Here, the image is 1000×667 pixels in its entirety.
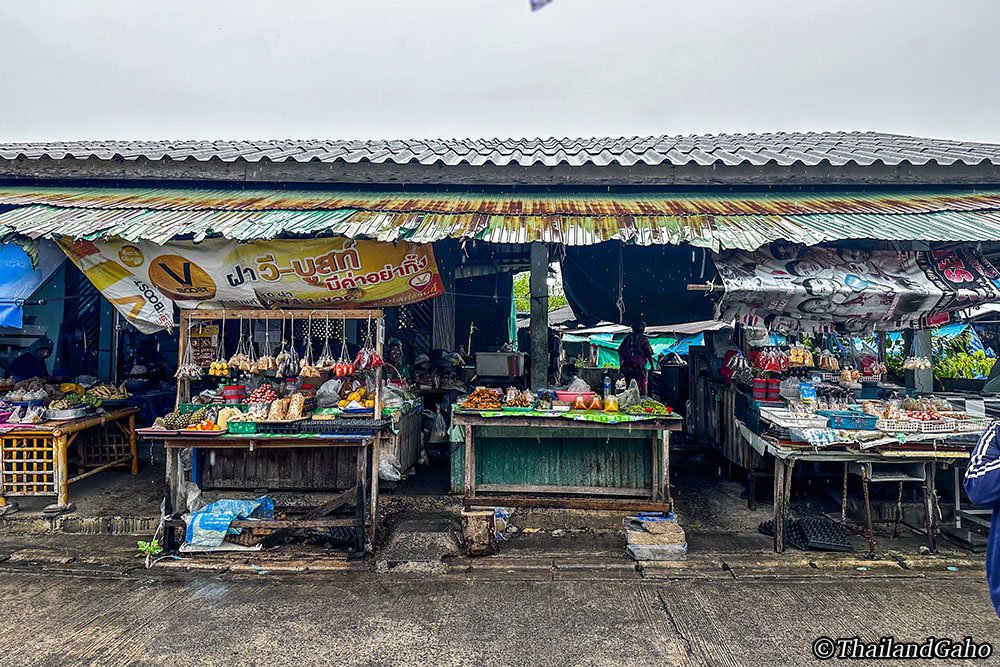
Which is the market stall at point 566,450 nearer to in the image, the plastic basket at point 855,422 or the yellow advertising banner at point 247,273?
the plastic basket at point 855,422

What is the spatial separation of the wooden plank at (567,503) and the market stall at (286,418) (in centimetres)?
123

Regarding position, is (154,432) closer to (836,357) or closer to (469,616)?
(469,616)

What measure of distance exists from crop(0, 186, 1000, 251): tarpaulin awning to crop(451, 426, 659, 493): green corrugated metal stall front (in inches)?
99.3

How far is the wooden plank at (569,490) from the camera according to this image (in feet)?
20.9

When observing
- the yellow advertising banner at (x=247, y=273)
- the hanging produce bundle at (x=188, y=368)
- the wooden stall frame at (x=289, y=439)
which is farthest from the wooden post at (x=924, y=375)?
Result: the hanging produce bundle at (x=188, y=368)

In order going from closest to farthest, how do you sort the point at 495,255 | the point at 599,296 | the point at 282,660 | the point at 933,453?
the point at 282,660
the point at 933,453
the point at 599,296
the point at 495,255

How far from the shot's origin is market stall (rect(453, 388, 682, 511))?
5.92 meters

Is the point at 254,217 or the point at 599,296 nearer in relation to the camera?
the point at 254,217

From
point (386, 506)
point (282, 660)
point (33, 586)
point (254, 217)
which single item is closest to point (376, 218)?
point (254, 217)

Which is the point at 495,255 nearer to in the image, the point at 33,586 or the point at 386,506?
the point at 386,506

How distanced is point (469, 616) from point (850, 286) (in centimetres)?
499

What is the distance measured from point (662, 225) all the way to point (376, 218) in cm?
310

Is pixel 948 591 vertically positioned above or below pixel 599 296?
below

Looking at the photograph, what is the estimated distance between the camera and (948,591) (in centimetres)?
473
